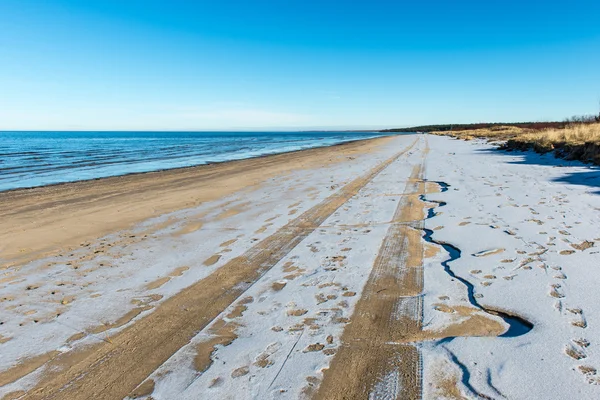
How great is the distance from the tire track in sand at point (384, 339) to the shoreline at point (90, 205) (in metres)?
4.79

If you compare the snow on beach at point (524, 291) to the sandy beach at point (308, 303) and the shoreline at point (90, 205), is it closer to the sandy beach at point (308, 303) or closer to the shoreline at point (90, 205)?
the sandy beach at point (308, 303)

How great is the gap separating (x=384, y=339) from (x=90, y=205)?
8574mm

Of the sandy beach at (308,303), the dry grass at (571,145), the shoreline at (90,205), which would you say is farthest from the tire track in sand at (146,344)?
the dry grass at (571,145)

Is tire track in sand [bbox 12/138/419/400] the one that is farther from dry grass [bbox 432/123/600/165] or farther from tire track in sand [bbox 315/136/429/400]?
dry grass [bbox 432/123/600/165]

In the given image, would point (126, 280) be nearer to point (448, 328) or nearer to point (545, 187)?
point (448, 328)

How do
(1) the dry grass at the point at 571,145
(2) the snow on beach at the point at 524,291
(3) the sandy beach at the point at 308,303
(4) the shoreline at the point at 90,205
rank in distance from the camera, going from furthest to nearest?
(1) the dry grass at the point at 571,145 → (4) the shoreline at the point at 90,205 → (3) the sandy beach at the point at 308,303 → (2) the snow on beach at the point at 524,291

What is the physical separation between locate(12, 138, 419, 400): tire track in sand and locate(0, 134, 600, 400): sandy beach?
2cm

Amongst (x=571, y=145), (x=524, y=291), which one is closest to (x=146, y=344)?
(x=524, y=291)

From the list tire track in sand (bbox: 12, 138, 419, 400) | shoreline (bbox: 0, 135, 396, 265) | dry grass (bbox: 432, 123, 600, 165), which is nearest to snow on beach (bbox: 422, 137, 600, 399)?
tire track in sand (bbox: 12, 138, 419, 400)

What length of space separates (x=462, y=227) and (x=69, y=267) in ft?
19.1

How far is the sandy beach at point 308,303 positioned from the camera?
2.39m

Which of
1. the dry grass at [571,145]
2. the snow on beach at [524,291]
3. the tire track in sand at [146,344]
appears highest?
the dry grass at [571,145]

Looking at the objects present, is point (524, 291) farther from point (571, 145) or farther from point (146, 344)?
point (571, 145)

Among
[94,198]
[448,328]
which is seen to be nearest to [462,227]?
[448,328]
